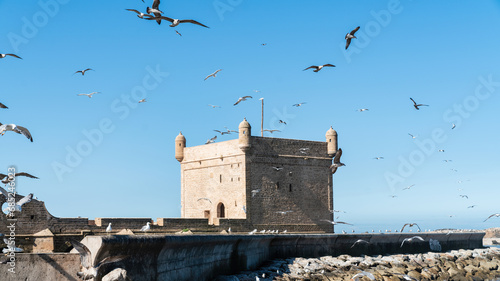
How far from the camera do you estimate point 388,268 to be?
25703 mm

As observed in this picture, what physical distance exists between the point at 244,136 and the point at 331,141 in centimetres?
644

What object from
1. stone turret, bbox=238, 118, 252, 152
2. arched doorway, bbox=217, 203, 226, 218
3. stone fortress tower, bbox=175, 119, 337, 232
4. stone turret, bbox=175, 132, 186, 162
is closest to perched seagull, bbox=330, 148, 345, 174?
stone fortress tower, bbox=175, 119, 337, 232

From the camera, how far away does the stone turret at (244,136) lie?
36250mm

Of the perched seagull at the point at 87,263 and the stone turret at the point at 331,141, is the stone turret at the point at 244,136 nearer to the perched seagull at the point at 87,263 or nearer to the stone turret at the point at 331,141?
the stone turret at the point at 331,141

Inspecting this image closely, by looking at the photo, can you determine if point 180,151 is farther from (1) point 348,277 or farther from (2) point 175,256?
(2) point 175,256

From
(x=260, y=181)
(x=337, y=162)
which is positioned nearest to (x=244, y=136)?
(x=260, y=181)

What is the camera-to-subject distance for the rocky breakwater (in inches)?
819

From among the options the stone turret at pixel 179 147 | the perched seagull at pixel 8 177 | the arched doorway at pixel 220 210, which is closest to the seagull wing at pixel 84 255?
the perched seagull at pixel 8 177

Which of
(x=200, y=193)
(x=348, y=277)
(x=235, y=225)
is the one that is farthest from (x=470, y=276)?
(x=200, y=193)

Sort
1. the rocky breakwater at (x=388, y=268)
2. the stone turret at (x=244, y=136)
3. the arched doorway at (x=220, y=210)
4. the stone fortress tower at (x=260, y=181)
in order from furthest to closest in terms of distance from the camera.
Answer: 1. the arched doorway at (x=220, y=210)
2. the stone fortress tower at (x=260, y=181)
3. the stone turret at (x=244, y=136)
4. the rocky breakwater at (x=388, y=268)

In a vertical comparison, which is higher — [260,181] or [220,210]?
[260,181]

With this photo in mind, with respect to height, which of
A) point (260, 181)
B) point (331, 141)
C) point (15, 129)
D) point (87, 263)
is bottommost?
point (87, 263)

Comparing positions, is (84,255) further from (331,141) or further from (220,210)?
(331,141)

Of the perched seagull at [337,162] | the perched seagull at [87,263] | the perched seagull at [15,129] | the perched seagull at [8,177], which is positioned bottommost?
the perched seagull at [87,263]
